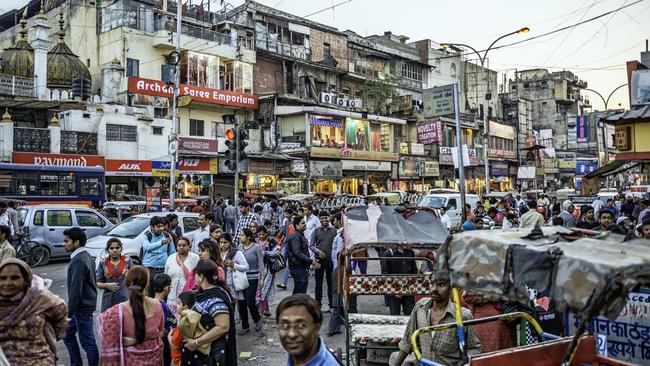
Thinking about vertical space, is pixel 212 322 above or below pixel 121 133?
below

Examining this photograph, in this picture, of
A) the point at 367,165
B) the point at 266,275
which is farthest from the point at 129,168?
the point at 266,275

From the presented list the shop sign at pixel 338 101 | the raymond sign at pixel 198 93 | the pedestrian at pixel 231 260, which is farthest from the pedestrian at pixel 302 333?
the shop sign at pixel 338 101

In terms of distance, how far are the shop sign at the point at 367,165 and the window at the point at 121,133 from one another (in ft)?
49.1

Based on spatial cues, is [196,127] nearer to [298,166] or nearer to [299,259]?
[298,166]

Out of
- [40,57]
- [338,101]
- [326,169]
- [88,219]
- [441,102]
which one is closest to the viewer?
[441,102]

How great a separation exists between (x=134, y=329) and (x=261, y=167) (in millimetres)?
28431

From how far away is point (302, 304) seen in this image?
9.48ft

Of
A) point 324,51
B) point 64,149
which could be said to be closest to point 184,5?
point 324,51

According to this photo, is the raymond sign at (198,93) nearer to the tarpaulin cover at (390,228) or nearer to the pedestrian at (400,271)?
the pedestrian at (400,271)

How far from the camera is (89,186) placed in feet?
69.7

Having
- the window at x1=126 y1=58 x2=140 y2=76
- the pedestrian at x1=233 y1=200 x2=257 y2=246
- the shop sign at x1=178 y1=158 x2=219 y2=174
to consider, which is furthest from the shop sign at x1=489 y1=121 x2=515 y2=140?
the pedestrian at x1=233 y1=200 x2=257 y2=246

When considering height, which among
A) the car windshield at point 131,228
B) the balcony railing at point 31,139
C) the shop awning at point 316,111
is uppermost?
the shop awning at point 316,111

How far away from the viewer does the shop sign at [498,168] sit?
5229 centimetres

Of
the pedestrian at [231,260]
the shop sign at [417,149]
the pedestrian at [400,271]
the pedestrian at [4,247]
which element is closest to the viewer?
the pedestrian at [4,247]
